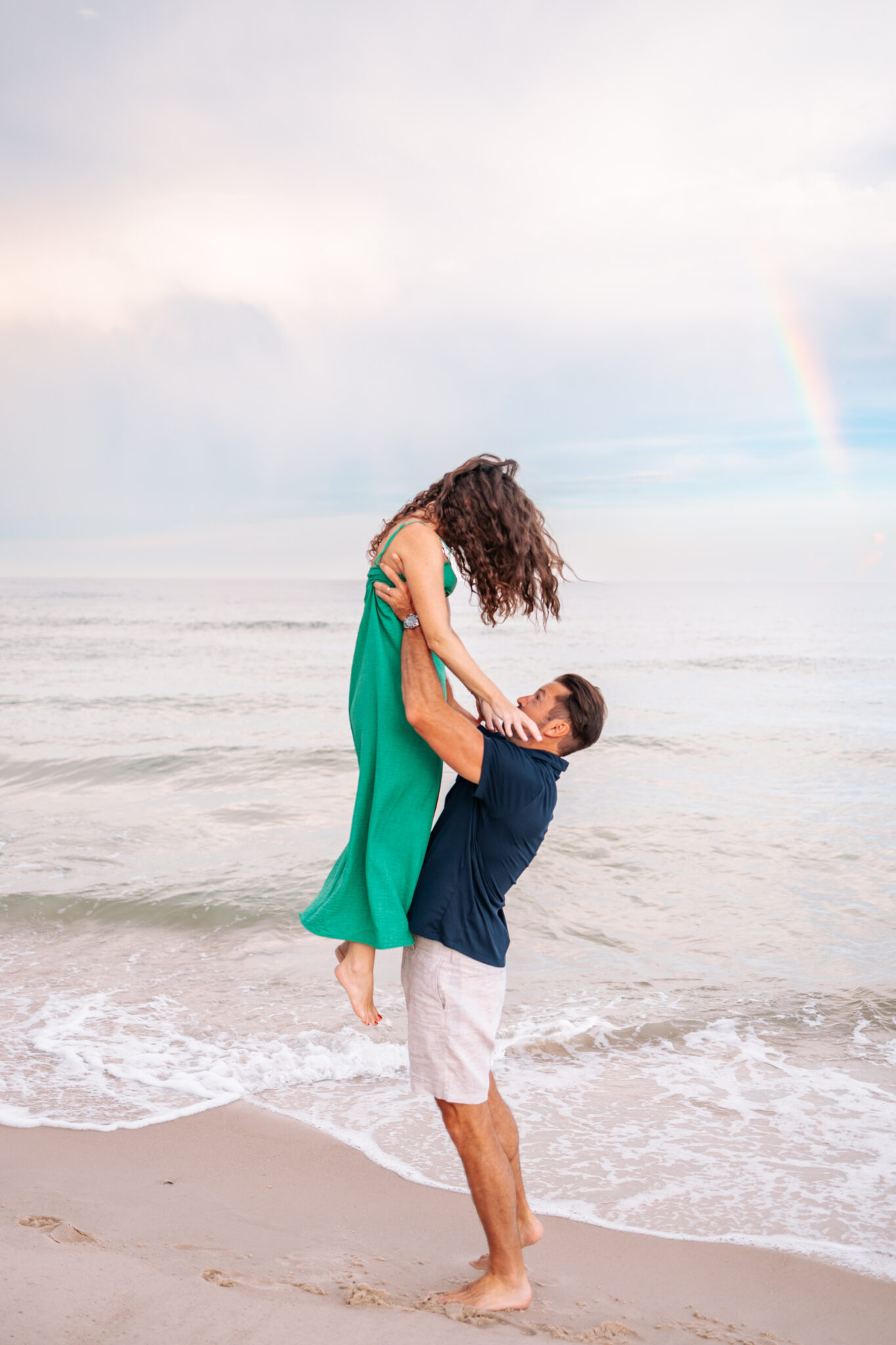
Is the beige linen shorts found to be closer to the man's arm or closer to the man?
the man

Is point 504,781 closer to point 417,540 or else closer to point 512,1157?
point 417,540

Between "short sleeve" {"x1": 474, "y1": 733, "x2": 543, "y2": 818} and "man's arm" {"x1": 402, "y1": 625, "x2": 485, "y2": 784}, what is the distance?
2 cm

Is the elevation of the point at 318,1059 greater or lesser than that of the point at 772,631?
lesser

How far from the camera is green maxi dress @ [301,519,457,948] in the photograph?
270 centimetres

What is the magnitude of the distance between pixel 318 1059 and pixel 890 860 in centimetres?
691

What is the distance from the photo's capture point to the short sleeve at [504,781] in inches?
103

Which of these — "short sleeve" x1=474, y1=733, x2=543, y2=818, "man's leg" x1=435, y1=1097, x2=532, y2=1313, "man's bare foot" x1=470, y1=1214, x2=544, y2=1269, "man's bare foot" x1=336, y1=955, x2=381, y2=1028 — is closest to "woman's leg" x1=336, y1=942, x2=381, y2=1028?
"man's bare foot" x1=336, y1=955, x2=381, y2=1028

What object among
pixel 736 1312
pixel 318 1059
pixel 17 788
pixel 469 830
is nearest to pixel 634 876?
pixel 318 1059

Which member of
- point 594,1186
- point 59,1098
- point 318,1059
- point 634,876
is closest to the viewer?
point 594,1186

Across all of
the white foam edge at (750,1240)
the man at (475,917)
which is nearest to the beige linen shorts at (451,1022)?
the man at (475,917)

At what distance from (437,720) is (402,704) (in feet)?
0.61

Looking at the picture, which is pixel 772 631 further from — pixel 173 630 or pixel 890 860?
pixel 890 860

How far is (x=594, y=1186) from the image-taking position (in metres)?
3.76

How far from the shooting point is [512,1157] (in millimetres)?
2916
